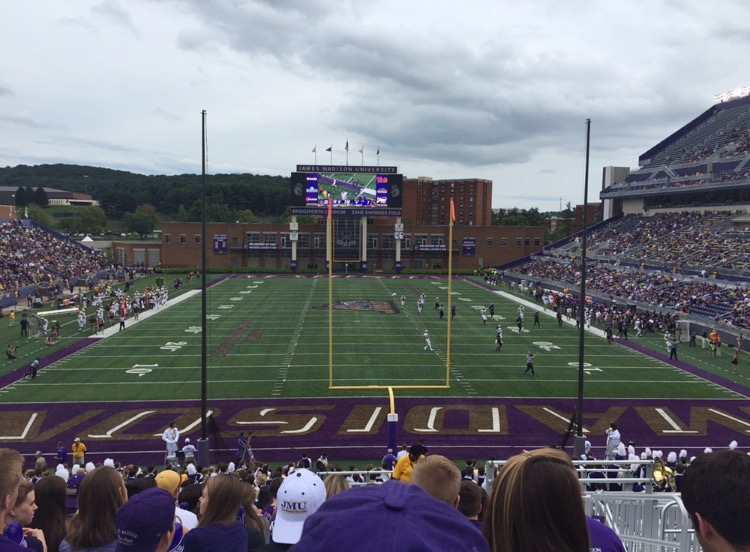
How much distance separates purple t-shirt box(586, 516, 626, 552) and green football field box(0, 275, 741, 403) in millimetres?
17757

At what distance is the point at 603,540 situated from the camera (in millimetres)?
2492

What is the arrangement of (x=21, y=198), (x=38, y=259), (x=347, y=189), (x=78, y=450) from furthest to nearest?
(x=21, y=198) < (x=347, y=189) < (x=38, y=259) < (x=78, y=450)

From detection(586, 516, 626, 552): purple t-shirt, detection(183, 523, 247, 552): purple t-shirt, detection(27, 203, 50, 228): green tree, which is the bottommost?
detection(183, 523, 247, 552): purple t-shirt

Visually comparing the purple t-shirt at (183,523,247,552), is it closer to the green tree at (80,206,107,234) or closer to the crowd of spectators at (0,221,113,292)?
the crowd of spectators at (0,221,113,292)

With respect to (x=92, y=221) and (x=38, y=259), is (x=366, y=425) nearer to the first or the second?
(x=38, y=259)

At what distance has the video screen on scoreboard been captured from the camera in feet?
208

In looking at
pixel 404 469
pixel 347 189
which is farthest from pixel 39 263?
pixel 404 469

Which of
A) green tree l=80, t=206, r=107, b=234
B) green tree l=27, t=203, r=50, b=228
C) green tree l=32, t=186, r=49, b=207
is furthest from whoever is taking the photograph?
green tree l=32, t=186, r=49, b=207

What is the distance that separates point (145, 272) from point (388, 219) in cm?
3036

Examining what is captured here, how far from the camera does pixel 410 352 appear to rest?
27.0 m

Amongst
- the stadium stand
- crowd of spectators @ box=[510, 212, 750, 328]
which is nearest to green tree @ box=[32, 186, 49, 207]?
the stadium stand

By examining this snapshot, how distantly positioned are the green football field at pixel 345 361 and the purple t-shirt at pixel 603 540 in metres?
17.8

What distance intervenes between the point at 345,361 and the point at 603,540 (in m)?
23.0

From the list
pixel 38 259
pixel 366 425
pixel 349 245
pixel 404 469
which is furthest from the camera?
pixel 349 245
